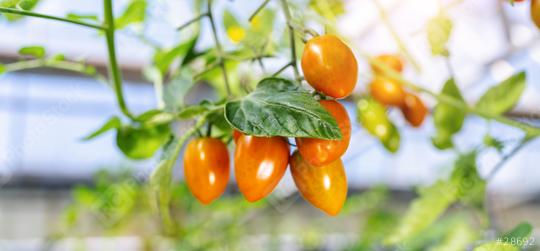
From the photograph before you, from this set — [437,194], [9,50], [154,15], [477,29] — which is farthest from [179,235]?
[477,29]

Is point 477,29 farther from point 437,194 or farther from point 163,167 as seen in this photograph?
point 163,167

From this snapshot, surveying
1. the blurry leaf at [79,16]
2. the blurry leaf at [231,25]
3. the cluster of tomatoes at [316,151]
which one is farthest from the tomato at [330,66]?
the blurry leaf at [231,25]

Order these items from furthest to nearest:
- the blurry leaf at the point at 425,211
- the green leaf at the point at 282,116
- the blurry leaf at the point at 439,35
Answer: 1. the blurry leaf at the point at 425,211
2. the blurry leaf at the point at 439,35
3. the green leaf at the point at 282,116

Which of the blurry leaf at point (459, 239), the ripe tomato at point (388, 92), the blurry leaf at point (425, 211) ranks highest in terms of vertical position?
the ripe tomato at point (388, 92)

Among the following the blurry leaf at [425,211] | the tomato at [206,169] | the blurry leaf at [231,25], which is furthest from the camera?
the blurry leaf at [231,25]

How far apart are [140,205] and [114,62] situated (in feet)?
2.87

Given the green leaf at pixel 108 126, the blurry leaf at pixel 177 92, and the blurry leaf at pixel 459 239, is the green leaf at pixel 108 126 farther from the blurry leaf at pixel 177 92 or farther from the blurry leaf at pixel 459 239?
the blurry leaf at pixel 459 239

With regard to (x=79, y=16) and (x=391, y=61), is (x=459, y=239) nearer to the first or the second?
(x=391, y=61)

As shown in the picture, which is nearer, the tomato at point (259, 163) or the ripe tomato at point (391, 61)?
the tomato at point (259, 163)

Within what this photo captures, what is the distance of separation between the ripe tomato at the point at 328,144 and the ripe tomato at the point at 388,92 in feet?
0.83

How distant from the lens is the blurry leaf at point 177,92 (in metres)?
0.48

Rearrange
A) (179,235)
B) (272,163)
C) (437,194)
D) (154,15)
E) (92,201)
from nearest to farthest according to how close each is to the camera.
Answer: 1. (272,163)
2. (437,194)
3. (154,15)
4. (179,235)
5. (92,201)

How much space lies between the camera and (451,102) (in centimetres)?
52

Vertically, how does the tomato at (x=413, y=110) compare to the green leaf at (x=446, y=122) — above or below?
above
